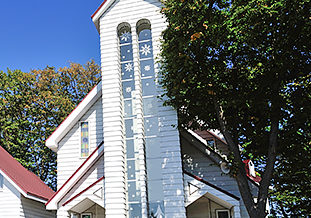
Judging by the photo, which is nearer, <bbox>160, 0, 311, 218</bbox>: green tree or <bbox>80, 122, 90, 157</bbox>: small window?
<bbox>160, 0, 311, 218</bbox>: green tree

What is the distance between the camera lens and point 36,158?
113ft

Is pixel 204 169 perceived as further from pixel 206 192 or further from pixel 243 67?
pixel 243 67

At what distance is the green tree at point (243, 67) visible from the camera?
12.9m

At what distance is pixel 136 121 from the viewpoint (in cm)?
1625

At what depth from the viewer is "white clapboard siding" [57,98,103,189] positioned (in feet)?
62.7

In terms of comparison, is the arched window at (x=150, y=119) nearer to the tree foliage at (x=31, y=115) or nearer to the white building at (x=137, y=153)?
the white building at (x=137, y=153)

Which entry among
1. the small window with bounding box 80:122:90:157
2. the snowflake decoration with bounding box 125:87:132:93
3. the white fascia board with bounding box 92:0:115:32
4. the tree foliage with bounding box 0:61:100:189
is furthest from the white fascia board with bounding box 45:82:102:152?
the tree foliage with bounding box 0:61:100:189

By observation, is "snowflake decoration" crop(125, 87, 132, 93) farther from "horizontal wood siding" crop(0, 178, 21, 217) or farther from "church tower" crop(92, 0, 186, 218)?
Answer: "horizontal wood siding" crop(0, 178, 21, 217)

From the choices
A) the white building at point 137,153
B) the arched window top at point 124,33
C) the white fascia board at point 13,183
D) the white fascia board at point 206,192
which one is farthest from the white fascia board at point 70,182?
the arched window top at point 124,33

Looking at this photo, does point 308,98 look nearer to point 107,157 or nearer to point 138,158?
point 138,158

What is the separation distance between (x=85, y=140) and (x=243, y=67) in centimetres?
969

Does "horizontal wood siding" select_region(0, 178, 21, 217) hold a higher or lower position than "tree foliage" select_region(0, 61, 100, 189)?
lower

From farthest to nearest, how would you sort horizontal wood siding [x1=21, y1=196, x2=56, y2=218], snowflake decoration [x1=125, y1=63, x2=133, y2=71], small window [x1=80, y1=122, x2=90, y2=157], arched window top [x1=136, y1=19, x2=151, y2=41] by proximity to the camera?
small window [x1=80, y1=122, x2=90, y2=157]
horizontal wood siding [x1=21, y1=196, x2=56, y2=218]
arched window top [x1=136, y1=19, x2=151, y2=41]
snowflake decoration [x1=125, y1=63, x2=133, y2=71]

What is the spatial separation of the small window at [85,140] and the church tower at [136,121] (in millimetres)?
3636
